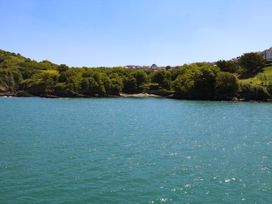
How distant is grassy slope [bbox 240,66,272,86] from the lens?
16507cm

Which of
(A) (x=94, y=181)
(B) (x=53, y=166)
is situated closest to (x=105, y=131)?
(B) (x=53, y=166)

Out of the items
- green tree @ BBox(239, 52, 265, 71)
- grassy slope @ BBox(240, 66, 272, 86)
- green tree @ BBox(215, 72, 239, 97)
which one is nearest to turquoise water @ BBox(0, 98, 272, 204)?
green tree @ BBox(215, 72, 239, 97)

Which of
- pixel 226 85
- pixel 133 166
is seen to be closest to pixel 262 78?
pixel 226 85

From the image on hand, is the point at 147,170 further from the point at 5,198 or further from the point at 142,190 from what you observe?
the point at 5,198

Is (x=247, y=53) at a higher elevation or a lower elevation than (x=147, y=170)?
higher

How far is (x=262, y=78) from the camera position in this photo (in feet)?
562

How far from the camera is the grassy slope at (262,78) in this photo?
165075 millimetres

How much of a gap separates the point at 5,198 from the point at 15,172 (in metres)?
6.74

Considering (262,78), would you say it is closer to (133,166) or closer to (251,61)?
(251,61)

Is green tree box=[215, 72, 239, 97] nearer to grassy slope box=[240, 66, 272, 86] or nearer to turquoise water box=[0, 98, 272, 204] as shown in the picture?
grassy slope box=[240, 66, 272, 86]

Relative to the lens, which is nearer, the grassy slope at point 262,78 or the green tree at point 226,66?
the grassy slope at point 262,78

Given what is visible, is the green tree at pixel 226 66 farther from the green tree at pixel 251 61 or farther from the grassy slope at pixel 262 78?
the grassy slope at pixel 262 78

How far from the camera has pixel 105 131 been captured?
5975 cm

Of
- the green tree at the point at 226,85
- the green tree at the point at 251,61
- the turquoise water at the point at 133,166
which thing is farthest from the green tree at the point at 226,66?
the turquoise water at the point at 133,166
